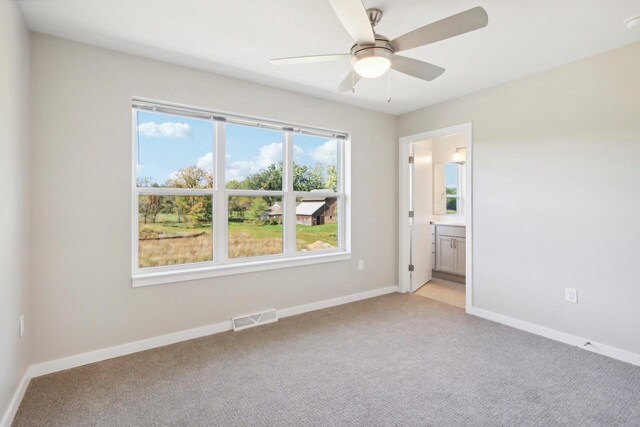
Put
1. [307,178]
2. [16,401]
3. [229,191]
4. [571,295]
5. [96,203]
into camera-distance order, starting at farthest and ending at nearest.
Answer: [307,178], [229,191], [571,295], [96,203], [16,401]

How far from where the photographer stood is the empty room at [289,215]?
1927mm

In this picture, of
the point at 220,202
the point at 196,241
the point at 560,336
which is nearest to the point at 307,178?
the point at 220,202

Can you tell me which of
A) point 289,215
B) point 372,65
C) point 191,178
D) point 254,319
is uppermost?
point 372,65

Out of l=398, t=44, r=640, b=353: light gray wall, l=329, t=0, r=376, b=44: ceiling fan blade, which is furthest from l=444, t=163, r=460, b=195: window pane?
l=329, t=0, r=376, b=44: ceiling fan blade

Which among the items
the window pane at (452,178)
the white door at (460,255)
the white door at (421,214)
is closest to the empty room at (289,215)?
the white door at (421,214)

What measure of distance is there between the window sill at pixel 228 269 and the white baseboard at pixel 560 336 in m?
1.64

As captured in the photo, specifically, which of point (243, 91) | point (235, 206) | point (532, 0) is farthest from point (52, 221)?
point (532, 0)

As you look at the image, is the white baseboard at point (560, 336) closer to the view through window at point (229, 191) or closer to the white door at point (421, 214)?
the white door at point (421, 214)

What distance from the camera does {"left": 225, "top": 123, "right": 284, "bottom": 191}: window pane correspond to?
10.5ft

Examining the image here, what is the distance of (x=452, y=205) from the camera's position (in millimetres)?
5637

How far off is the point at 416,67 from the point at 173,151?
2199 mm

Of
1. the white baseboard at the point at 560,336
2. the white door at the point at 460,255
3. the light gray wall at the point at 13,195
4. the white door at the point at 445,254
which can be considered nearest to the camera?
the light gray wall at the point at 13,195

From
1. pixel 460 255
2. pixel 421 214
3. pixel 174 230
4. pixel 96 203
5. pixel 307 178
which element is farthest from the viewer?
pixel 460 255

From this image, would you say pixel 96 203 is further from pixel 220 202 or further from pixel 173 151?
pixel 220 202
